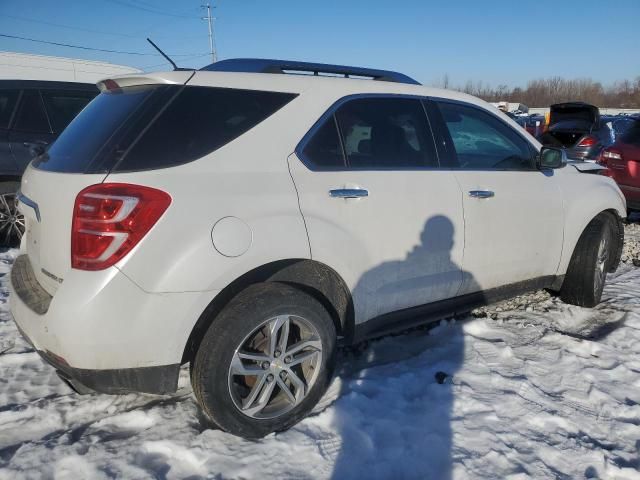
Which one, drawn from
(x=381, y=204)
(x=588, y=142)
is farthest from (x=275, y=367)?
(x=588, y=142)

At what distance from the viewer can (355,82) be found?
2.85 meters

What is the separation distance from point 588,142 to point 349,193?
944 centimetres

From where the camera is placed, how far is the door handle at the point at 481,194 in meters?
3.16

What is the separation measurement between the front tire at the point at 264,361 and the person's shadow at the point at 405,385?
26cm

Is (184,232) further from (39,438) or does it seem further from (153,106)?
(39,438)

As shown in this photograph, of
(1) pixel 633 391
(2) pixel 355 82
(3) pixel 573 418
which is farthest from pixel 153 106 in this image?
(1) pixel 633 391

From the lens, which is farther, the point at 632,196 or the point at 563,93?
the point at 563,93

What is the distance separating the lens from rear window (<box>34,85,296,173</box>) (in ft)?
7.06

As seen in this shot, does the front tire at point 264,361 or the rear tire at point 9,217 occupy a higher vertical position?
the rear tire at point 9,217

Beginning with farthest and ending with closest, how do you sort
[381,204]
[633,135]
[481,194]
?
[633,135]
[481,194]
[381,204]

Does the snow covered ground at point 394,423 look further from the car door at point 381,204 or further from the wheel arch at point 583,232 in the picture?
the wheel arch at point 583,232

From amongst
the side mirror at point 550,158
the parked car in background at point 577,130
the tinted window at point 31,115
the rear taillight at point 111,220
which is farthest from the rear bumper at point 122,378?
the parked car in background at point 577,130

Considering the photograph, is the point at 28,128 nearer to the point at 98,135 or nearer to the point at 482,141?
the point at 98,135

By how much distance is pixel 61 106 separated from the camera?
5727 millimetres
